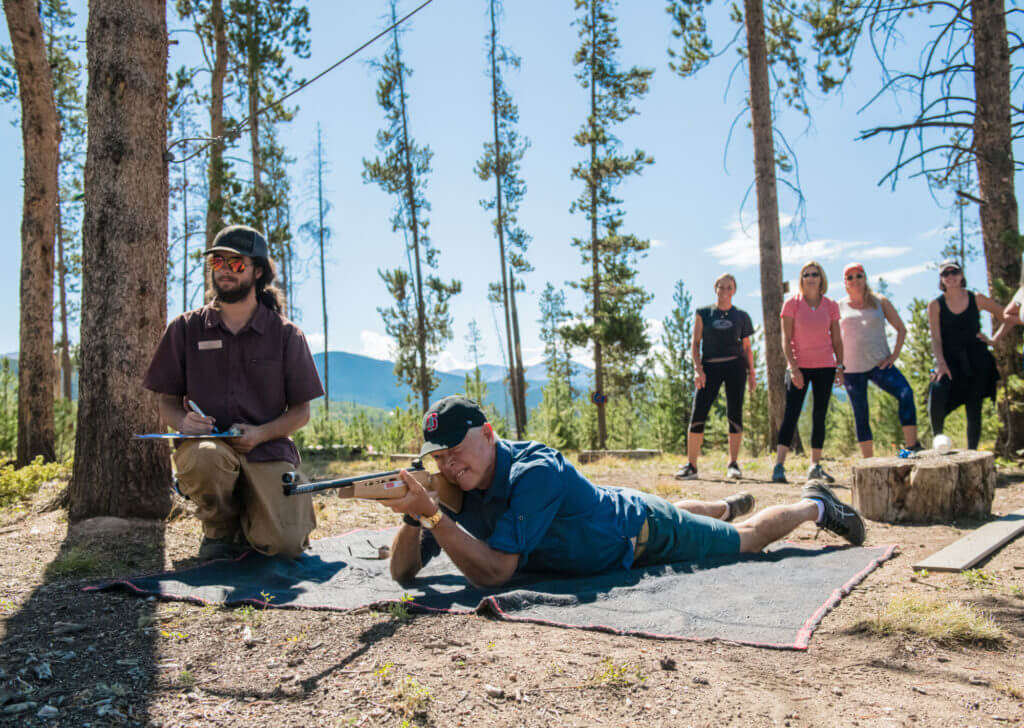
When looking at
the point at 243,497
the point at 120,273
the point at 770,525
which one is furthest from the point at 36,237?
the point at 770,525

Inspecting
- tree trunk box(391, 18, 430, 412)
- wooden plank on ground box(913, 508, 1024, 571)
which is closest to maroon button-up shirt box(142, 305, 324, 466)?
wooden plank on ground box(913, 508, 1024, 571)

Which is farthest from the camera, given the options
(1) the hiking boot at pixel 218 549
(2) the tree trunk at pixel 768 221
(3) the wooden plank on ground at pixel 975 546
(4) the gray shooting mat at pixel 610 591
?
(2) the tree trunk at pixel 768 221

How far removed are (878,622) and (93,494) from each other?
168 inches

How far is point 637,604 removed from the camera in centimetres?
279

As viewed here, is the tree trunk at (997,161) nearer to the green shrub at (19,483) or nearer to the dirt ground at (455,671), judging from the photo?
the dirt ground at (455,671)

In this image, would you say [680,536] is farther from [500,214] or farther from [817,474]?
[500,214]

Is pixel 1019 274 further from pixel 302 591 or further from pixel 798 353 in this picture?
pixel 302 591

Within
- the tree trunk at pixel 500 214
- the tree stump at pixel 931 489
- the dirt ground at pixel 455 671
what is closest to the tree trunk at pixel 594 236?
the tree trunk at pixel 500 214

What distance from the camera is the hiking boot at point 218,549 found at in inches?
147

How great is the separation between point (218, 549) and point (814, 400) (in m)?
4.79

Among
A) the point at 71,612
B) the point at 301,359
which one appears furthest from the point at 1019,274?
the point at 71,612

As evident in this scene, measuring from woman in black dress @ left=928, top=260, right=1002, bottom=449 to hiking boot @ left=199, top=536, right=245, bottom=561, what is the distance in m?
5.78

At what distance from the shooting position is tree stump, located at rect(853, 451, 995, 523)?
15.0 feet

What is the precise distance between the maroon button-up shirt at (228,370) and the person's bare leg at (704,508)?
81.5 inches
